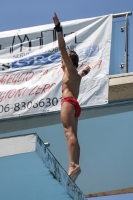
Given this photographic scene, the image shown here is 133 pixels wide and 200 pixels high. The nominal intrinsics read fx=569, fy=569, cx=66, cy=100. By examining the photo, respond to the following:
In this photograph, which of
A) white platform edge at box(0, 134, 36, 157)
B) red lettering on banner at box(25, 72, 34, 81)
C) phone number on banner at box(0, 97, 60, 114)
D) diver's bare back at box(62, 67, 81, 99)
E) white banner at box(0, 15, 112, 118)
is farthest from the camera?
red lettering on banner at box(25, 72, 34, 81)

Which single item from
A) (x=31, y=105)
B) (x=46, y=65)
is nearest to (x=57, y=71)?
(x=46, y=65)

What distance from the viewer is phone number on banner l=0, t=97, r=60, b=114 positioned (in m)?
9.69

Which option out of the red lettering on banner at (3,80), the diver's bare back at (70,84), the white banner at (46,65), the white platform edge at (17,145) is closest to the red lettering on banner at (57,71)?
the white banner at (46,65)

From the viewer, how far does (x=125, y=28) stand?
9555mm

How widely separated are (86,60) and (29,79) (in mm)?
1096

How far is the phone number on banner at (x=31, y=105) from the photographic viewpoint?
9.69 meters

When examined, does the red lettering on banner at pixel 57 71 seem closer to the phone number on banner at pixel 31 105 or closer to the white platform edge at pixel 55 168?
the phone number on banner at pixel 31 105

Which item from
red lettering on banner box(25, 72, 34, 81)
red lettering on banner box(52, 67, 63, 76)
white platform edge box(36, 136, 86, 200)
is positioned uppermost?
white platform edge box(36, 136, 86, 200)

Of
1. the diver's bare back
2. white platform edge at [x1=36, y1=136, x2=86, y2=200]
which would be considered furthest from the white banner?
white platform edge at [x1=36, y1=136, x2=86, y2=200]

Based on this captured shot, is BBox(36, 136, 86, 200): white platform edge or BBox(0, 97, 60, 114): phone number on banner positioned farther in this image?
BBox(0, 97, 60, 114): phone number on banner

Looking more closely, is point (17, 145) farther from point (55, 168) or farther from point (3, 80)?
point (3, 80)

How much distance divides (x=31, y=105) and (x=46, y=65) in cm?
77

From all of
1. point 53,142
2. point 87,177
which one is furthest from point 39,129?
point 87,177

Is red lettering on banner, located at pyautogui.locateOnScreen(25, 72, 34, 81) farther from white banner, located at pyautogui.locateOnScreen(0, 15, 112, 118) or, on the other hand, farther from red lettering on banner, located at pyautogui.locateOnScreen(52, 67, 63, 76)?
red lettering on banner, located at pyautogui.locateOnScreen(52, 67, 63, 76)
